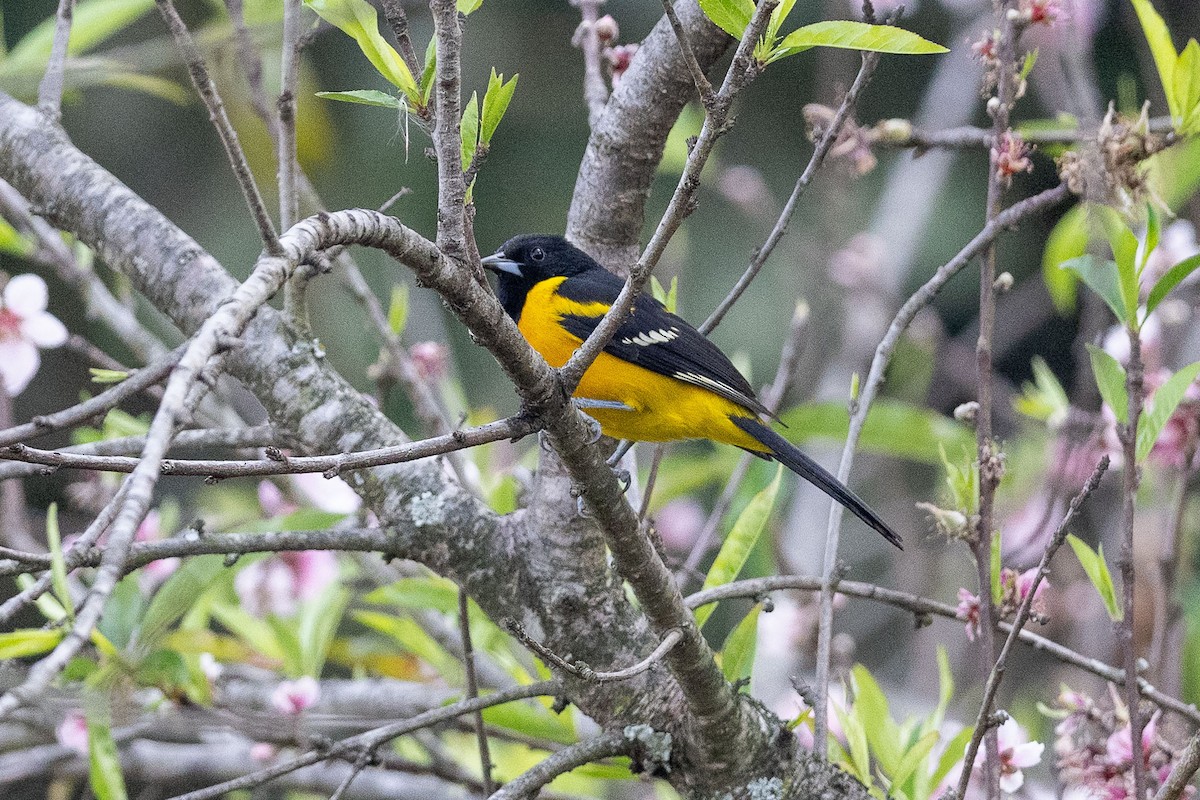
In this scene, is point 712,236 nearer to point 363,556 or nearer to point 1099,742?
point 363,556

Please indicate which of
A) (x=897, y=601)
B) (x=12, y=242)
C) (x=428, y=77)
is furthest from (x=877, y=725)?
(x=12, y=242)

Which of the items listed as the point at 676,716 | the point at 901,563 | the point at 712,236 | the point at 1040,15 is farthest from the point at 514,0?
the point at 676,716

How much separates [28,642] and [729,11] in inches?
49.3

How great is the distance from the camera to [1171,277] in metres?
2.01

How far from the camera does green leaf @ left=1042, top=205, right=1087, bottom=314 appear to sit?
3.04 meters

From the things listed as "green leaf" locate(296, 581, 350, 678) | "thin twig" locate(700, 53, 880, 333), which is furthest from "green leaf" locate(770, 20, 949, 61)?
"green leaf" locate(296, 581, 350, 678)

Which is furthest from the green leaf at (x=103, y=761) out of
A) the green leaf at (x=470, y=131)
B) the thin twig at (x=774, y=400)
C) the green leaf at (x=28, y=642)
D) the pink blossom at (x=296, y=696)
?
the thin twig at (x=774, y=400)

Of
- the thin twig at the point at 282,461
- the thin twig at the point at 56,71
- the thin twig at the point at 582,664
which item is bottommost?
the thin twig at the point at 582,664

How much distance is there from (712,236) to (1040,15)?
509 centimetres

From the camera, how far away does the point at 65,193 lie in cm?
239

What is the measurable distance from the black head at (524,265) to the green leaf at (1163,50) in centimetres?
145

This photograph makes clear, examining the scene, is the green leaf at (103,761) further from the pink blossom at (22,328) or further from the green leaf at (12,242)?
the green leaf at (12,242)

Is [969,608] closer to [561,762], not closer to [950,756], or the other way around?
[950,756]

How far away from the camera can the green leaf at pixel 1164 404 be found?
6.77 feet
